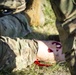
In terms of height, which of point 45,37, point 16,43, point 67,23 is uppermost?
point 67,23

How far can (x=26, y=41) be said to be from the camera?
319cm

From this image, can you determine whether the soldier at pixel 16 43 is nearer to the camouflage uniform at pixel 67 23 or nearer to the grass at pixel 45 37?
the grass at pixel 45 37

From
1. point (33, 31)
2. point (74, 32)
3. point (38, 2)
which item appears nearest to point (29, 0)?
point (38, 2)

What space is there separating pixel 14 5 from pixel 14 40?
2.50ft

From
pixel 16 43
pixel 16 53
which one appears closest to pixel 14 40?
pixel 16 43

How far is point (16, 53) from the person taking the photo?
3021 millimetres

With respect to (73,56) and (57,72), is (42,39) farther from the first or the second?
(73,56)

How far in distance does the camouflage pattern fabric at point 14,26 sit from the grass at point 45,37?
0.09 metres

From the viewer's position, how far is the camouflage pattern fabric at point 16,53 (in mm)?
2906

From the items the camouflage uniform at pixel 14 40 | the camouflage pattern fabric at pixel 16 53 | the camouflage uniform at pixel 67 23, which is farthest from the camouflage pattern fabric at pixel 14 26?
the camouflage uniform at pixel 67 23

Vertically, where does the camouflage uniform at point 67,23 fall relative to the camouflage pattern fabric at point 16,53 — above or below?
above

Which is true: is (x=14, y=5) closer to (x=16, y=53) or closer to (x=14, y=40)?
(x=14, y=40)

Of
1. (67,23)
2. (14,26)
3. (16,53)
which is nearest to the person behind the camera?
(67,23)

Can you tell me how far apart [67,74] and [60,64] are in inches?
7.0
